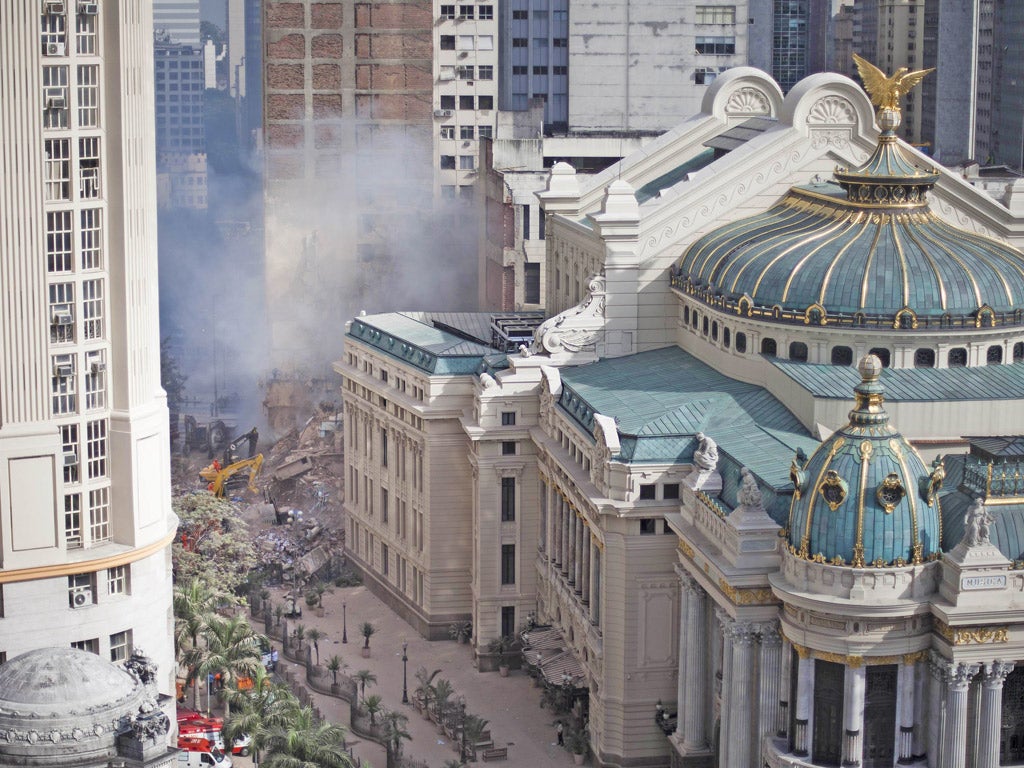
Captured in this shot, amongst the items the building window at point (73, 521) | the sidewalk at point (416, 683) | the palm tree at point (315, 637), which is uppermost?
the building window at point (73, 521)

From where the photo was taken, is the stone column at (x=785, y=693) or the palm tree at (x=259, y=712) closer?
the stone column at (x=785, y=693)

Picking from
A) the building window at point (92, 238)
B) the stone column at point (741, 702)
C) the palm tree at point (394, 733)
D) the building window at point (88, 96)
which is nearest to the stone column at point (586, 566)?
the palm tree at point (394, 733)

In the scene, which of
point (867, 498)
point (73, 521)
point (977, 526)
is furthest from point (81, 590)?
point (977, 526)

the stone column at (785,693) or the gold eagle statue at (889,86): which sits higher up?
the gold eagle statue at (889,86)

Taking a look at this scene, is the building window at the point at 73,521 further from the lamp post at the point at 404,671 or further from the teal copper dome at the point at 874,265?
the teal copper dome at the point at 874,265

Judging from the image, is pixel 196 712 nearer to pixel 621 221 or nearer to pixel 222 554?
Result: pixel 222 554

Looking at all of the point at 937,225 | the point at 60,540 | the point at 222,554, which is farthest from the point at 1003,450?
the point at 222,554

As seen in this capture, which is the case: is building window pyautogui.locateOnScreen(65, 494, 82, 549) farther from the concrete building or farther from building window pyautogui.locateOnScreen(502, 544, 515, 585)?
building window pyautogui.locateOnScreen(502, 544, 515, 585)
